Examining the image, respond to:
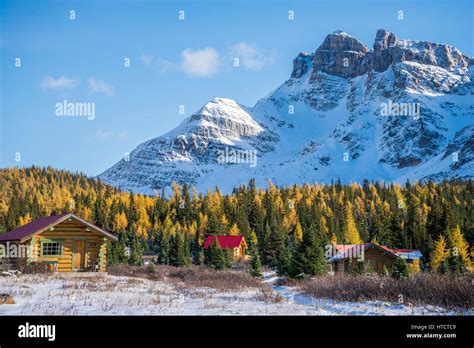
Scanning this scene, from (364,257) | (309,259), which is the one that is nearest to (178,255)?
(364,257)

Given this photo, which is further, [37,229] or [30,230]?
[30,230]

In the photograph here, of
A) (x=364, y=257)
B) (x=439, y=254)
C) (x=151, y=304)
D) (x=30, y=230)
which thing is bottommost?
(x=439, y=254)

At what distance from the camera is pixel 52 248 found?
3175cm

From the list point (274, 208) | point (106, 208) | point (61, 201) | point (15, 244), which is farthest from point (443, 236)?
point (61, 201)

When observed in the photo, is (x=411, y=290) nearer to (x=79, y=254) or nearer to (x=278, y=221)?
(x=79, y=254)

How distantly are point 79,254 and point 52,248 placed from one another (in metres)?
1.79

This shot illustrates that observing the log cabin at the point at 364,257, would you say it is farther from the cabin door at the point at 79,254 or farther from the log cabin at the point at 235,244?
the log cabin at the point at 235,244

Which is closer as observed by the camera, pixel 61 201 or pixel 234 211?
pixel 234 211

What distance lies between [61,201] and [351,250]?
10977cm

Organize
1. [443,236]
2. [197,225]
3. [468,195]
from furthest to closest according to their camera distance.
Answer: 1. [468,195]
2. [197,225]
3. [443,236]

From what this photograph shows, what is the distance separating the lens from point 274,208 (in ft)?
383

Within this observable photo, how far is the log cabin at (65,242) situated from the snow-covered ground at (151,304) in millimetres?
7571

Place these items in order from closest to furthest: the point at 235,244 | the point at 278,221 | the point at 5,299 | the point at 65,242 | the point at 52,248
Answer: the point at 5,299, the point at 52,248, the point at 65,242, the point at 235,244, the point at 278,221
